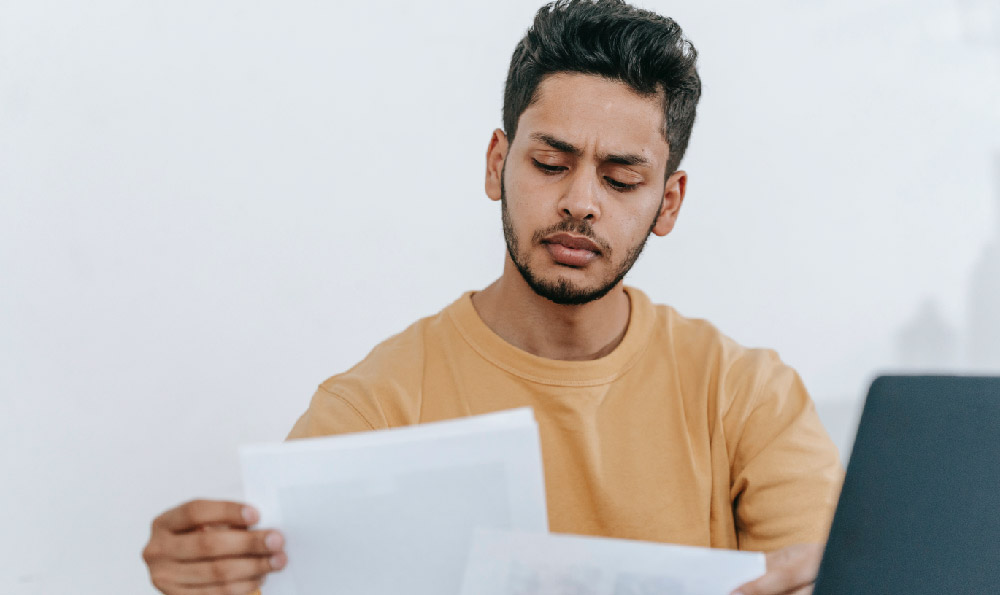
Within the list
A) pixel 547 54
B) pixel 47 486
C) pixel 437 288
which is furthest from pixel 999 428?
pixel 47 486

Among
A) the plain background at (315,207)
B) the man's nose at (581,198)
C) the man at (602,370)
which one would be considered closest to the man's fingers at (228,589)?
the man at (602,370)

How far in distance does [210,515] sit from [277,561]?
60 mm

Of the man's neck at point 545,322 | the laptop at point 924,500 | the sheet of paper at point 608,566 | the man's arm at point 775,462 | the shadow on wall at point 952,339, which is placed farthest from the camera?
the shadow on wall at point 952,339

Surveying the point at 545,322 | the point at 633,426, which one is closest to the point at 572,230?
the point at 545,322

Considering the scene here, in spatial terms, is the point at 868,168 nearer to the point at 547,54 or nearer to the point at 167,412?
the point at 547,54

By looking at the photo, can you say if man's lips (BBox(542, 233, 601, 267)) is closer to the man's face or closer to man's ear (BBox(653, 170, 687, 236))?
the man's face

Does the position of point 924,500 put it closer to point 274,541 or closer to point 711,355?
point 274,541

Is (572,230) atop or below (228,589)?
atop

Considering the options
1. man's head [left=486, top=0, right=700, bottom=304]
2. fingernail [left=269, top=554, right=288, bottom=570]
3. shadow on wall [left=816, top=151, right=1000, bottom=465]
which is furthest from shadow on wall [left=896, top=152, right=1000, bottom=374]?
fingernail [left=269, top=554, right=288, bottom=570]

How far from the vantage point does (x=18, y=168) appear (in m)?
1.41

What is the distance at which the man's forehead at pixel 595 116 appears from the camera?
44.4 inches

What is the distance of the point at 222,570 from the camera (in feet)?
2.37

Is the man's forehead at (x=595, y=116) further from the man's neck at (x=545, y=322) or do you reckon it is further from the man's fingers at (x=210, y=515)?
the man's fingers at (x=210, y=515)

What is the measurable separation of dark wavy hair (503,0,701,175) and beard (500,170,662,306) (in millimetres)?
146
